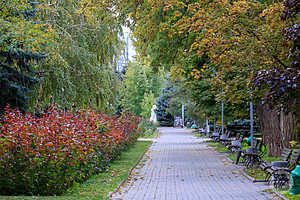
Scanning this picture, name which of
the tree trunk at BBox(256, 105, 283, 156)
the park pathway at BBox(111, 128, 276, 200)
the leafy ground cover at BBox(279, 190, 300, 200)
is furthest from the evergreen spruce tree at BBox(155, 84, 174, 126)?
the leafy ground cover at BBox(279, 190, 300, 200)

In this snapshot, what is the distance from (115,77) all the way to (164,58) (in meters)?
3.65

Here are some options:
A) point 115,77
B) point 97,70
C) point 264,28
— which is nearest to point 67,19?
point 97,70

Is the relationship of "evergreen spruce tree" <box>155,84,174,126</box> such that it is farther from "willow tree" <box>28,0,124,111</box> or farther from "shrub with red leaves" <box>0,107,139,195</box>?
"shrub with red leaves" <box>0,107,139,195</box>

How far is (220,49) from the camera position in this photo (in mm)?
15484

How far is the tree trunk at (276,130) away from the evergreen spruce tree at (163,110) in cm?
5055

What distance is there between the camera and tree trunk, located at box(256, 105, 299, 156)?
19562 mm

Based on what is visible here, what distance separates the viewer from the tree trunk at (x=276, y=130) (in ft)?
64.2

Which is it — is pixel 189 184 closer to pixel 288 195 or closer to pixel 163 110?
pixel 288 195

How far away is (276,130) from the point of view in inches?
811

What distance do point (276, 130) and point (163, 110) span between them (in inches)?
2438

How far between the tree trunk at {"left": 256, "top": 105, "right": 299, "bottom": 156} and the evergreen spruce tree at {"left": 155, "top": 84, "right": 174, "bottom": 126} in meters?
50.5

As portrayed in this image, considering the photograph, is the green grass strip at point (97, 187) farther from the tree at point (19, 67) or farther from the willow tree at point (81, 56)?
the tree at point (19, 67)

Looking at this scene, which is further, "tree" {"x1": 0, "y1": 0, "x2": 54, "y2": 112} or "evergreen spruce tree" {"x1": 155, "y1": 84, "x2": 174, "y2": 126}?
"evergreen spruce tree" {"x1": 155, "y1": 84, "x2": 174, "y2": 126}

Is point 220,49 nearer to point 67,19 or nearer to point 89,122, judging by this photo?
point 89,122
